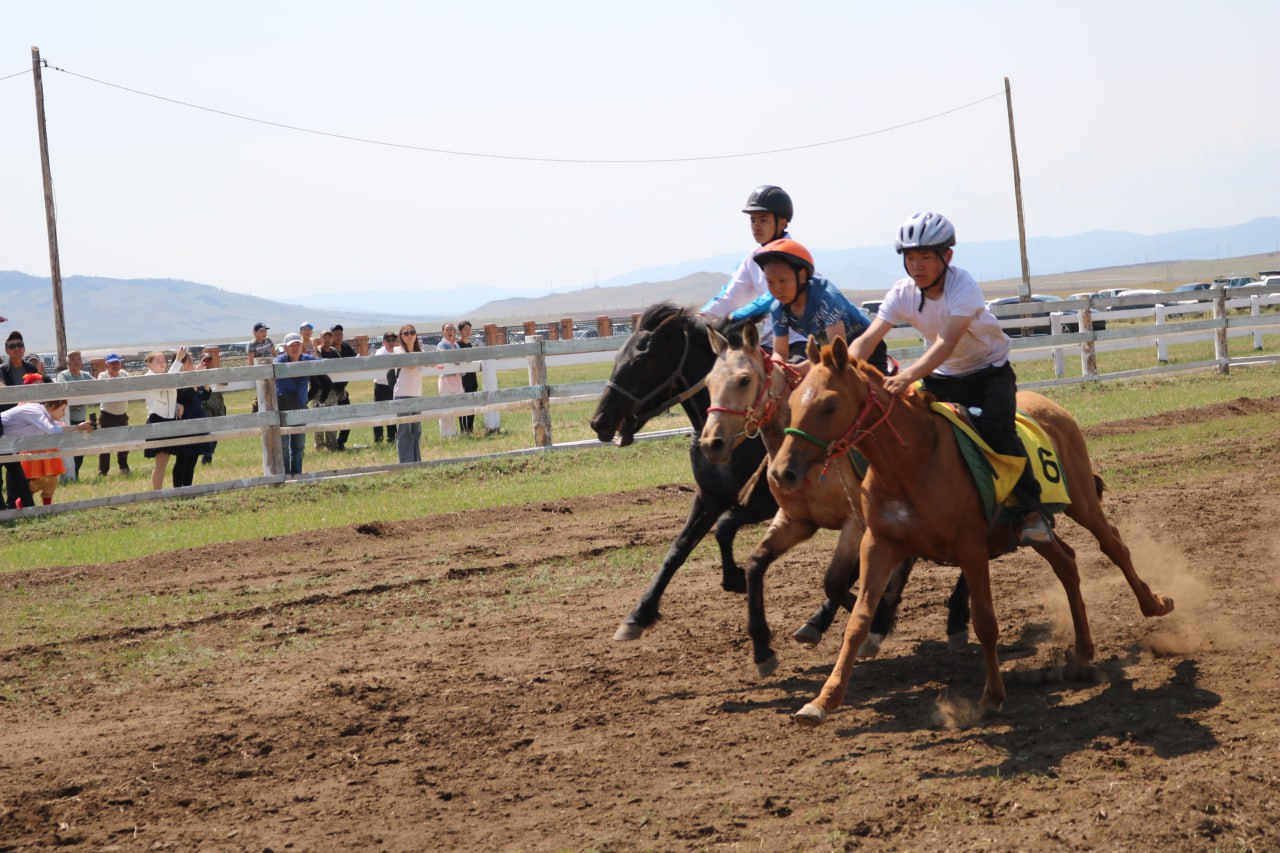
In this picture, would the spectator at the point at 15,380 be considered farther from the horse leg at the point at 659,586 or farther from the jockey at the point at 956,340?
the jockey at the point at 956,340

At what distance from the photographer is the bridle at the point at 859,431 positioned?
5453 millimetres

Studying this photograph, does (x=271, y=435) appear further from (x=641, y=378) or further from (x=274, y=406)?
(x=641, y=378)

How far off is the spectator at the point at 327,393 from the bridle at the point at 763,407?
41.3 feet

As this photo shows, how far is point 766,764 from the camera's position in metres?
5.48

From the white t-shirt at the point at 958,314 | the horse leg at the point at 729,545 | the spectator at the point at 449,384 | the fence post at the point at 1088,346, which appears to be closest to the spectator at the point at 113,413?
the spectator at the point at 449,384

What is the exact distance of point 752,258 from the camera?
770 cm

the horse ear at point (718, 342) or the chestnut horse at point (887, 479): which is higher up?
the horse ear at point (718, 342)

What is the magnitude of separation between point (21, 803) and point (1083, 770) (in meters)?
4.42

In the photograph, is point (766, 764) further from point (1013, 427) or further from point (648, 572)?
point (648, 572)

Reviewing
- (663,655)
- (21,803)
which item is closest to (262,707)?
(21,803)

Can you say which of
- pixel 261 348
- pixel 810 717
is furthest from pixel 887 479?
pixel 261 348

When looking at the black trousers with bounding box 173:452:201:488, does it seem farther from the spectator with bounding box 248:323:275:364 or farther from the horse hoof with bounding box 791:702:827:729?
the horse hoof with bounding box 791:702:827:729

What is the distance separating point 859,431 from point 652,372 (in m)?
2.47

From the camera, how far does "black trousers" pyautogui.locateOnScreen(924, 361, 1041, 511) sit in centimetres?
629
